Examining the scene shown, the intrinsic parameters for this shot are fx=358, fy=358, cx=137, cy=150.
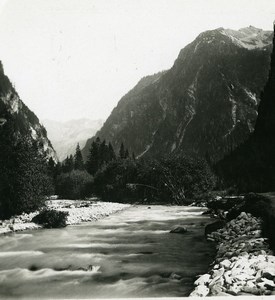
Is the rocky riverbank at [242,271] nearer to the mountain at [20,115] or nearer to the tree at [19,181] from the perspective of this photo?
the tree at [19,181]

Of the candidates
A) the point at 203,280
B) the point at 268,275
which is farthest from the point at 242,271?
the point at 203,280

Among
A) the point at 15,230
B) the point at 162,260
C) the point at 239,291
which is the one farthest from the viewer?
the point at 15,230

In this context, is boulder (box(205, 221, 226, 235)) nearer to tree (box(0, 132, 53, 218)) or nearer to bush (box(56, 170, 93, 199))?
tree (box(0, 132, 53, 218))

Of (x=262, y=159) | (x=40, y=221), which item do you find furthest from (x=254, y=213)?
(x=262, y=159)

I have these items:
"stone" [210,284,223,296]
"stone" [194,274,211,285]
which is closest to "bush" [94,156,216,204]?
"stone" [194,274,211,285]

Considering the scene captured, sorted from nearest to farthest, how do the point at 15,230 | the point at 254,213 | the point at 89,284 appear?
the point at 89,284 < the point at 254,213 < the point at 15,230

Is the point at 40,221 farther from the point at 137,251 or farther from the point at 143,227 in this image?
the point at 137,251
